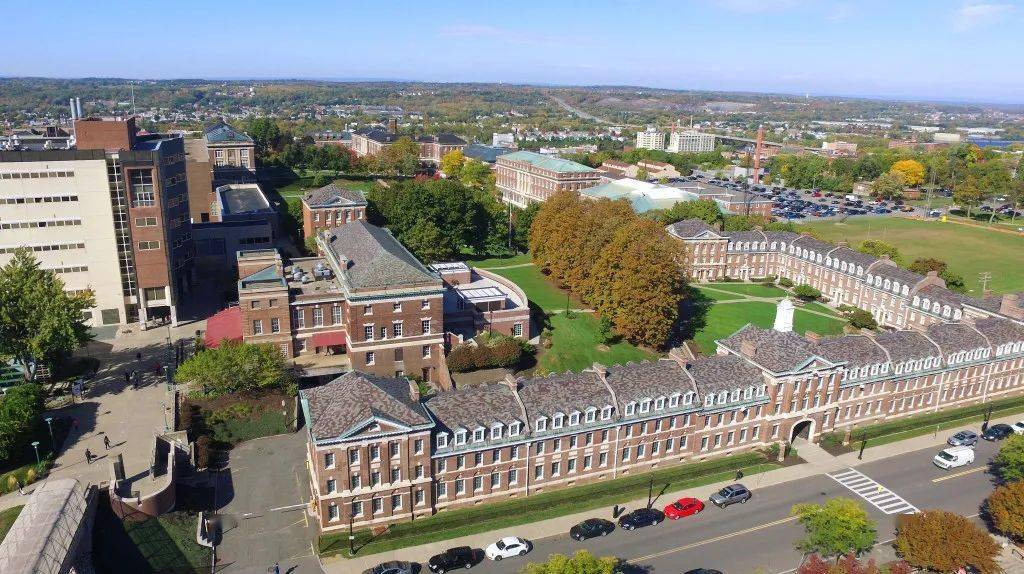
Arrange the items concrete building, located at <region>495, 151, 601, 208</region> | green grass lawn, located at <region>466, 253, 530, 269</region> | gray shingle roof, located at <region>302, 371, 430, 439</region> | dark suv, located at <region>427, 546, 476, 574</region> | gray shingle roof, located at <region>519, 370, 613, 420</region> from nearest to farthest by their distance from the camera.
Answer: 1. dark suv, located at <region>427, 546, 476, 574</region>
2. gray shingle roof, located at <region>302, 371, 430, 439</region>
3. gray shingle roof, located at <region>519, 370, 613, 420</region>
4. green grass lawn, located at <region>466, 253, 530, 269</region>
5. concrete building, located at <region>495, 151, 601, 208</region>

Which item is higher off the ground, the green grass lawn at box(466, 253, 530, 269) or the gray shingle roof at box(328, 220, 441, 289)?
the gray shingle roof at box(328, 220, 441, 289)

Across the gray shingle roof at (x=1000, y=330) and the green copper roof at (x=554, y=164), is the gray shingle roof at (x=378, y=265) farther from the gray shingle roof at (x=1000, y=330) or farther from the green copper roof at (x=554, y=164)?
the green copper roof at (x=554, y=164)

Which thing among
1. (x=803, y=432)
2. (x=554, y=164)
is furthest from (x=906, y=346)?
(x=554, y=164)

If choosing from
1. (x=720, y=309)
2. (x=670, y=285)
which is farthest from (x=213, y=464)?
(x=720, y=309)

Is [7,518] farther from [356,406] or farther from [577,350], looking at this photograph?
[577,350]

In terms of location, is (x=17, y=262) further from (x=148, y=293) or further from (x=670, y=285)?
(x=670, y=285)

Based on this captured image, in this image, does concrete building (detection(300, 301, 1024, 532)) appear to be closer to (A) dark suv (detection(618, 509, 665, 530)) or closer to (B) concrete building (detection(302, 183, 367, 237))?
(A) dark suv (detection(618, 509, 665, 530))

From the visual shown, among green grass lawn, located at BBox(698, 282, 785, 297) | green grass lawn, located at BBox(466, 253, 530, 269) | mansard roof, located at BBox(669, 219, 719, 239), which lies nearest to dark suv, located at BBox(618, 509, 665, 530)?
green grass lawn, located at BBox(698, 282, 785, 297)
